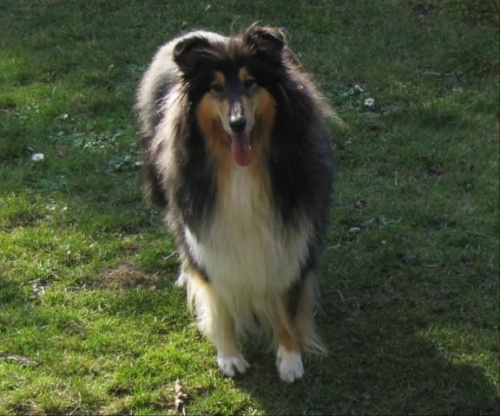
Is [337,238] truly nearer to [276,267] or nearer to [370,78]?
[276,267]

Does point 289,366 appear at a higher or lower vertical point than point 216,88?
lower

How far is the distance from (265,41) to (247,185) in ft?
2.16

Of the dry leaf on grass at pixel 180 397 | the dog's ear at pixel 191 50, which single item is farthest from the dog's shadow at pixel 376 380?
the dog's ear at pixel 191 50

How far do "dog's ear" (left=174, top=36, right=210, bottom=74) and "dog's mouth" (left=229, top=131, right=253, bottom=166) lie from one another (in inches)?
15.1

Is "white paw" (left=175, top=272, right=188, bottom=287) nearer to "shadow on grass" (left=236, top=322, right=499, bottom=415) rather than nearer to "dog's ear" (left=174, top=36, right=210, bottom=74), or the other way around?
"shadow on grass" (left=236, top=322, right=499, bottom=415)

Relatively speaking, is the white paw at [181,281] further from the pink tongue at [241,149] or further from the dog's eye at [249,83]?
the dog's eye at [249,83]

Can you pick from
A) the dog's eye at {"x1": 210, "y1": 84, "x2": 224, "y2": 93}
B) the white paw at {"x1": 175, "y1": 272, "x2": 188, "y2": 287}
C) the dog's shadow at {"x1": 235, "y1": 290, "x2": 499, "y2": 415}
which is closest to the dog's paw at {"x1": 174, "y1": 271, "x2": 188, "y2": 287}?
the white paw at {"x1": 175, "y1": 272, "x2": 188, "y2": 287}

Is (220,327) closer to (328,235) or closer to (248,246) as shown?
(248,246)

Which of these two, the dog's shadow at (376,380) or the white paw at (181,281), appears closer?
the dog's shadow at (376,380)

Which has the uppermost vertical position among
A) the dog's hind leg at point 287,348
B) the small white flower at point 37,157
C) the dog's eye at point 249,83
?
the dog's eye at point 249,83

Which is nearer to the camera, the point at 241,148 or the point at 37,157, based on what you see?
the point at 241,148

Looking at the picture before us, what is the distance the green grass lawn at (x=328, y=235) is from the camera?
4305mm

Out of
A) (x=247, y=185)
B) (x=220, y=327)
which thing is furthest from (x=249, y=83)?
(x=220, y=327)

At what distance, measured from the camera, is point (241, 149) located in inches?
154
